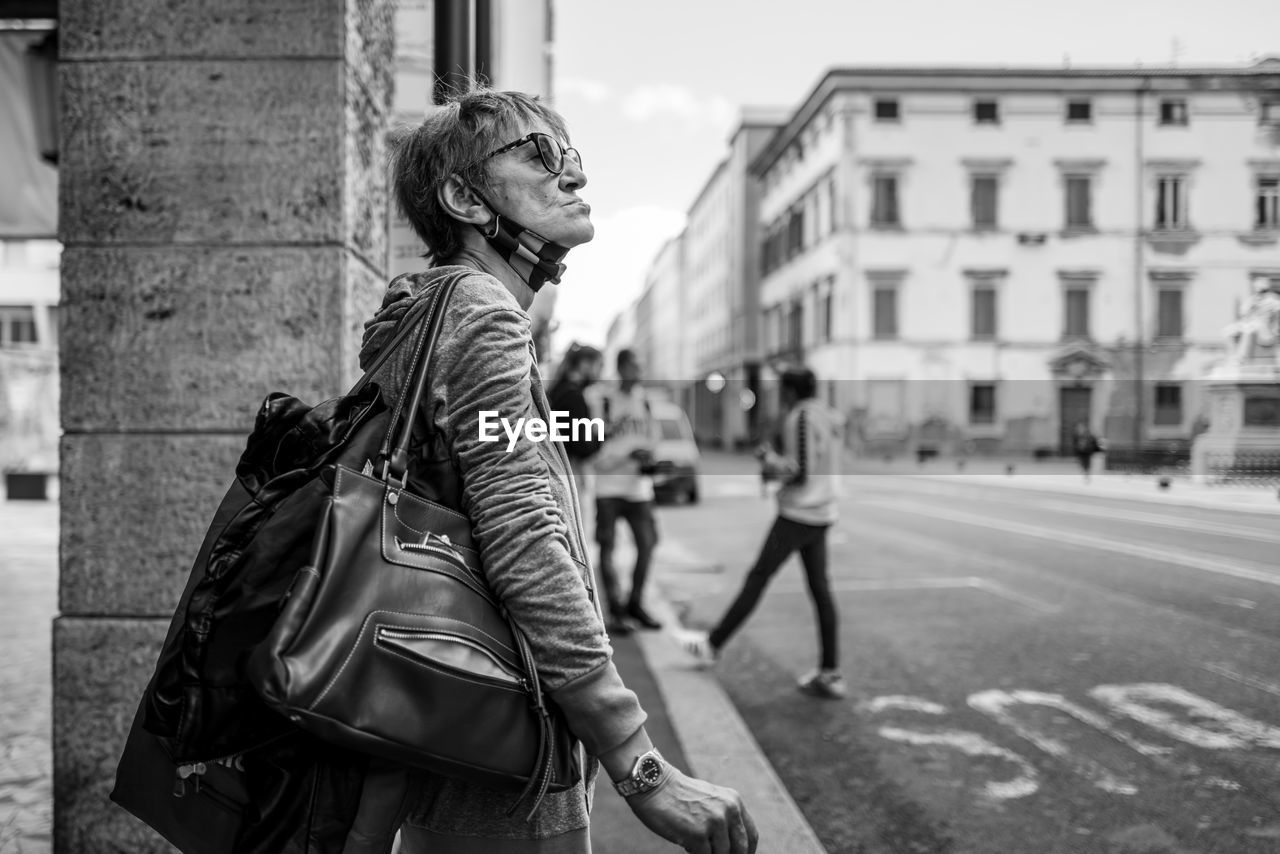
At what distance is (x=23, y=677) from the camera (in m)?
5.07

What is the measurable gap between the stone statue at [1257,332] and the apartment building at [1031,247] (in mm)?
16547

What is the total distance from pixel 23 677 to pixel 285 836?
464 cm

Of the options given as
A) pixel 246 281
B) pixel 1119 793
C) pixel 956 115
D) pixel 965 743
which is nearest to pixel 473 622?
pixel 246 281

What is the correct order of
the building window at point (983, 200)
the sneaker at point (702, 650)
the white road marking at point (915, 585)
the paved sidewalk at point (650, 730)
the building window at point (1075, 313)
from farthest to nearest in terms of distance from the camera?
the building window at point (983, 200), the building window at point (1075, 313), the white road marking at point (915, 585), the sneaker at point (702, 650), the paved sidewalk at point (650, 730)

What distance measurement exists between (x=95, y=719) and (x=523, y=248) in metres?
2.02

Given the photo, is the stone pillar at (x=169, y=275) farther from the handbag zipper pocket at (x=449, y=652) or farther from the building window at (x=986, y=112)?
the building window at (x=986, y=112)

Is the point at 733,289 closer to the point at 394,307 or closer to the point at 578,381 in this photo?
the point at 578,381

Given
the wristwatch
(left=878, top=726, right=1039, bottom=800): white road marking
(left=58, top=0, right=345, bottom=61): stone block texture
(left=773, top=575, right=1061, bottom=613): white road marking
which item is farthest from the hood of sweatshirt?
(left=773, top=575, right=1061, bottom=613): white road marking

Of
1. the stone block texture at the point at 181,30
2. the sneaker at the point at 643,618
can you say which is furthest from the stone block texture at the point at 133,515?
the sneaker at the point at 643,618

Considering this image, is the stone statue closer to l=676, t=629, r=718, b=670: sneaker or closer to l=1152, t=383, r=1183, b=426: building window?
l=1152, t=383, r=1183, b=426: building window

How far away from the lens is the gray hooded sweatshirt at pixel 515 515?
1.29m

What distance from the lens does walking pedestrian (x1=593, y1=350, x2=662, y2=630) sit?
267 inches

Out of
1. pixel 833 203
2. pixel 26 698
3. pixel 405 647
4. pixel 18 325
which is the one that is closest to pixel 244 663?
pixel 405 647

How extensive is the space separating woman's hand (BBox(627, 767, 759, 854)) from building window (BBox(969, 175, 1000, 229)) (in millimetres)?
41705
